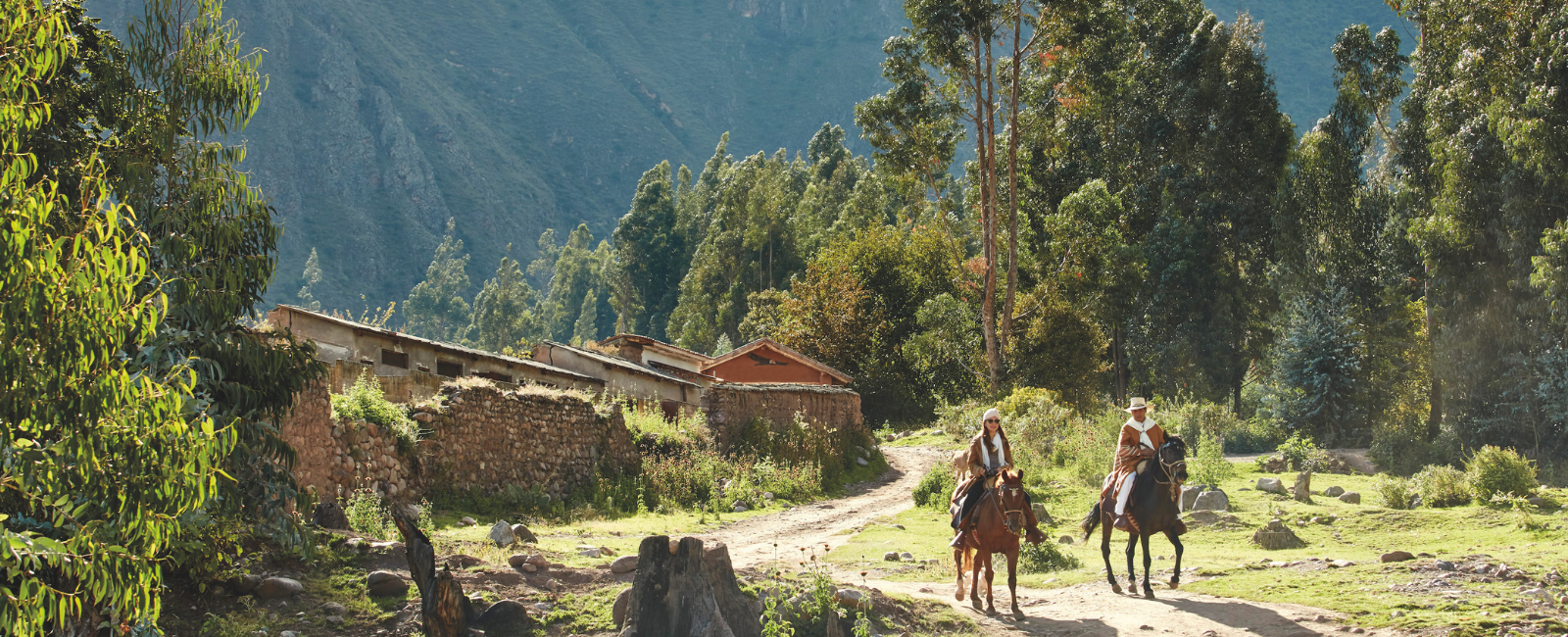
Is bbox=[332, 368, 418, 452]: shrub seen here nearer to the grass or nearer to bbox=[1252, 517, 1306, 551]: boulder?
the grass

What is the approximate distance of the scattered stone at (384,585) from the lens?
29.7ft

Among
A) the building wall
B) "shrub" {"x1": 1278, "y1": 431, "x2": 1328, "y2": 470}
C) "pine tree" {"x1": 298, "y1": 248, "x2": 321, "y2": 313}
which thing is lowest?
"shrub" {"x1": 1278, "y1": 431, "x2": 1328, "y2": 470}

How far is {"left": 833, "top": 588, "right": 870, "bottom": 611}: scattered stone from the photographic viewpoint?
9.05 metres

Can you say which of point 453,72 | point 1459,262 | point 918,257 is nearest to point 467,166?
point 453,72

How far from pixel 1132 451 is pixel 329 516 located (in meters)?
9.02

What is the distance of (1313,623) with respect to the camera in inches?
364

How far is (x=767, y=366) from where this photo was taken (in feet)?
127

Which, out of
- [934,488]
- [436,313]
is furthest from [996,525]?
[436,313]

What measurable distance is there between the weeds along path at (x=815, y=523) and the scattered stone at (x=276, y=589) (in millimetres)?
4897

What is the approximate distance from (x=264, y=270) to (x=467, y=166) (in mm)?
163345

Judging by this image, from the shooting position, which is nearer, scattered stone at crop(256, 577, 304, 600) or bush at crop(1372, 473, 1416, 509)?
scattered stone at crop(256, 577, 304, 600)

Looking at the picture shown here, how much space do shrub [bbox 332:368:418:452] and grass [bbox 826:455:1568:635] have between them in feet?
21.7

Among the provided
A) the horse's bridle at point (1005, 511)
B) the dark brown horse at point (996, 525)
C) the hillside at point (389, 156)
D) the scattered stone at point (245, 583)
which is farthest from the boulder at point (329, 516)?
the hillside at point (389, 156)

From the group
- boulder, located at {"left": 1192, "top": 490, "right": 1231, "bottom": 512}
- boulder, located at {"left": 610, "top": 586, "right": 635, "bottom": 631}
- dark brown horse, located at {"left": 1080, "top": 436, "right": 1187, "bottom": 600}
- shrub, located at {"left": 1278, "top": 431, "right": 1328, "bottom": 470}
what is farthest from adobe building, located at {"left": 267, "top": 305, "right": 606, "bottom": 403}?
shrub, located at {"left": 1278, "top": 431, "right": 1328, "bottom": 470}
